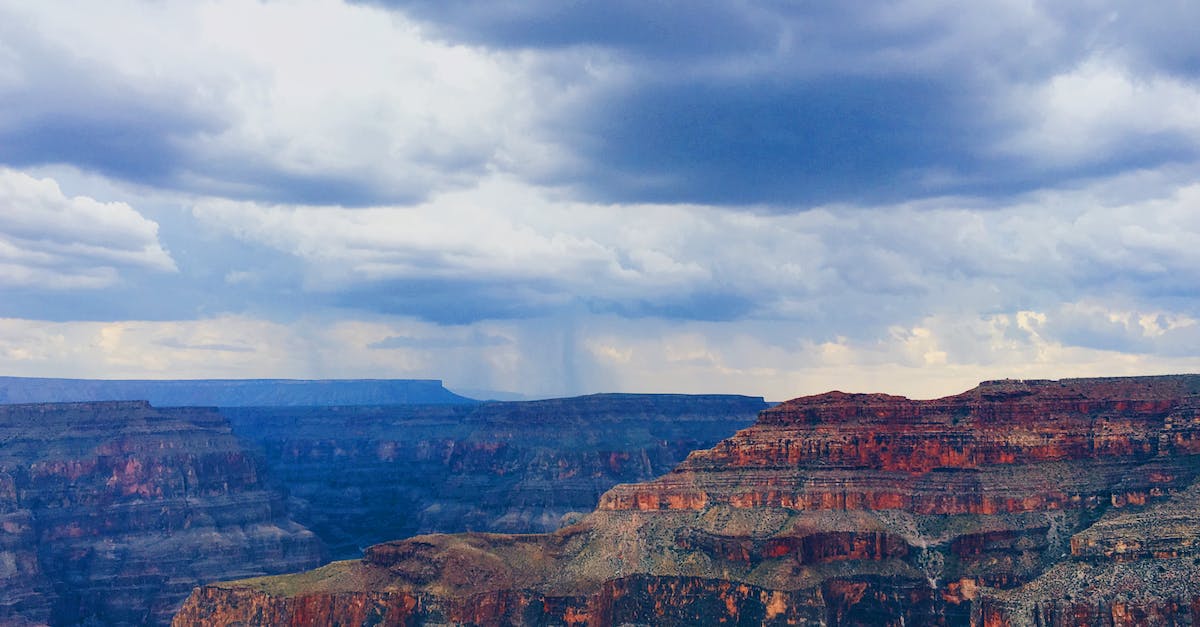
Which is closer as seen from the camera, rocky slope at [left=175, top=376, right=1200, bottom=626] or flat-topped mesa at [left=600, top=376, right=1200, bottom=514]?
rocky slope at [left=175, top=376, right=1200, bottom=626]

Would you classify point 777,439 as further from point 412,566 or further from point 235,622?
point 235,622

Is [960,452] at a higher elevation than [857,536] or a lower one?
higher

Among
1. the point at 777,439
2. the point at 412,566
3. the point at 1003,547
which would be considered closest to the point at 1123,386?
the point at 1003,547

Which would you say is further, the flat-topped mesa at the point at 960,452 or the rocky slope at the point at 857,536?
the flat-topped mesa at the point at 960,452
